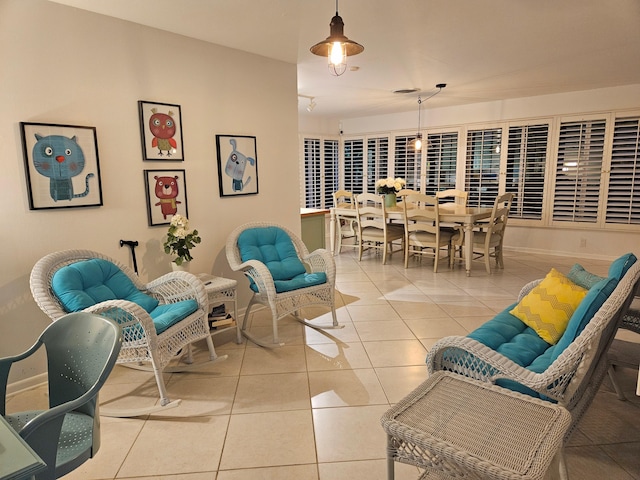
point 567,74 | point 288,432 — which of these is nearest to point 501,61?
point 567,74

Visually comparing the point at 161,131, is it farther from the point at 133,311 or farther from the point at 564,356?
the point at 564,356

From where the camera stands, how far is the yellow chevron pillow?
2051 mm

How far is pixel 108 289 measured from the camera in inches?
99.6

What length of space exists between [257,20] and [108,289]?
2134 mm

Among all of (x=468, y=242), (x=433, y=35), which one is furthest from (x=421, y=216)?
(x=433, y=35)

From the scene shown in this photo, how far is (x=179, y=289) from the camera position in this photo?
2754 mm

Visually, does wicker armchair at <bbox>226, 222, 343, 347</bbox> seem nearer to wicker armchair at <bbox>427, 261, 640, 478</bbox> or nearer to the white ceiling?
wicker armchair at <bbox>427, 261, 640, 478</bbox>

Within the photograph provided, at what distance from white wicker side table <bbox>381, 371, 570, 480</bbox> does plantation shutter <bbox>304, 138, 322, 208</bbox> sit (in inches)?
273

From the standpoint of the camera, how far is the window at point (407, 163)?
24.9 ft

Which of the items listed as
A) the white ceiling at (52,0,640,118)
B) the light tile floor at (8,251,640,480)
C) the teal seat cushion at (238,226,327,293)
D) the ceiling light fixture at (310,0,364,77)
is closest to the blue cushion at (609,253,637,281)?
the light tile floor at (8,251,640,480)

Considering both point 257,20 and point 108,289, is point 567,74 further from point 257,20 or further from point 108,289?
point 108,289

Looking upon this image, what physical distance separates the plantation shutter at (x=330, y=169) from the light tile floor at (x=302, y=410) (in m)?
5.15

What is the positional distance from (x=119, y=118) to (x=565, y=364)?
3028 mm

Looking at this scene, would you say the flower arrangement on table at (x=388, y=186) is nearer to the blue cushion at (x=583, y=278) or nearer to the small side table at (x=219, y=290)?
the small side table at (x=219, y=290)
